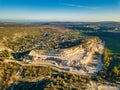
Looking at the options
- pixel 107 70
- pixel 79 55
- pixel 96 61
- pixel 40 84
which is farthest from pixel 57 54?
pixel 40 84

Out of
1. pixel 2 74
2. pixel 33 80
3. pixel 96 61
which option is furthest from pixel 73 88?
pixel 96 61

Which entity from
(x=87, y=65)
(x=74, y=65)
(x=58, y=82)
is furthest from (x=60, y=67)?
(x=58, y=82)

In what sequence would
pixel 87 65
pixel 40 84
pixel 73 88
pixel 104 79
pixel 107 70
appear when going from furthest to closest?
pixel 87 65, pixel 107 70, pixel 104 79, pixel 40 84, pixel 73 88

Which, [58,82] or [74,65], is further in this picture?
[74,65]

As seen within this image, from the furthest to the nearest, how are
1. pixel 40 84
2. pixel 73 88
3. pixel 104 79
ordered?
pixel 104 79
pixel 40 84
pixel 73 88

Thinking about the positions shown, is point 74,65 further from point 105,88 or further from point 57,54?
point 105,88

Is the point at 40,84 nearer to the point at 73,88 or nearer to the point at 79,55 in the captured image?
the point at 73,88

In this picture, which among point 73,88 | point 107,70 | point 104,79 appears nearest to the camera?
point 73,88

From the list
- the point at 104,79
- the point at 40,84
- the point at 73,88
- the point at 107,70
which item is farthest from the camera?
the point at 107,70

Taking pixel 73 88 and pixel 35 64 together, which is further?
pixel 35 64
